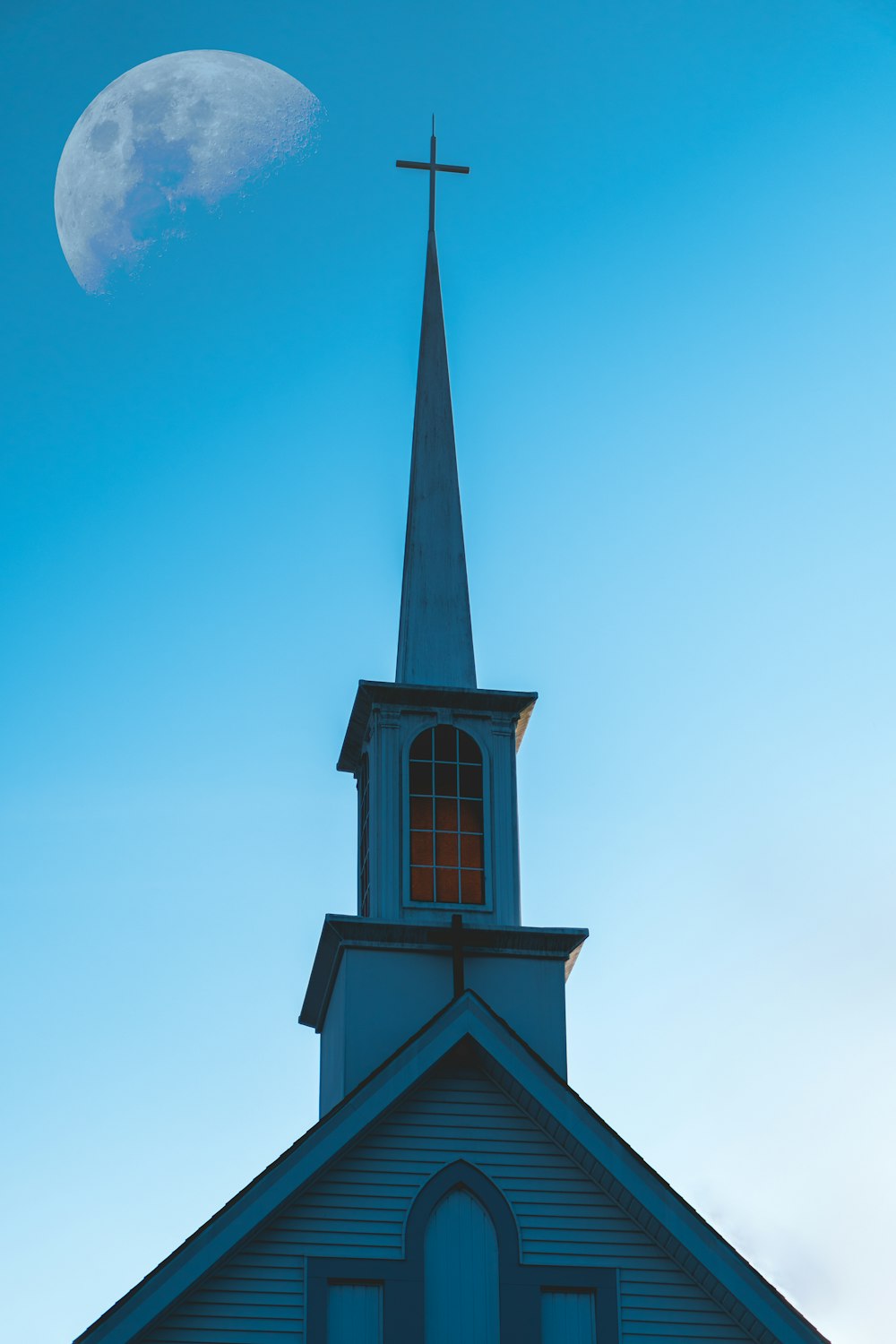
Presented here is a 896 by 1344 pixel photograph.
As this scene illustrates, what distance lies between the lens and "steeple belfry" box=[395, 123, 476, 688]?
23625 millimetres

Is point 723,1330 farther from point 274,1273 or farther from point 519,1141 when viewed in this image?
point 274,1273

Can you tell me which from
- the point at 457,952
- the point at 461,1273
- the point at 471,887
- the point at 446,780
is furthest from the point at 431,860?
the point at 461,1273

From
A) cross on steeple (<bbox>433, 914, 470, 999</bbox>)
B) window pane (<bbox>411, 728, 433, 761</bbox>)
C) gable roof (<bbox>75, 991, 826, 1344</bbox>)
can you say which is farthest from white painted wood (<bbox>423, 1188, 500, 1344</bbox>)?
window pane (<bbox>411, 728, 433, 761</bbox>)

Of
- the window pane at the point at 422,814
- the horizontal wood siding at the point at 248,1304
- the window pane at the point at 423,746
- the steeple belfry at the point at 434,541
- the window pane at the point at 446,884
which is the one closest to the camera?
the horizontal wood siding at the point at 248,1304

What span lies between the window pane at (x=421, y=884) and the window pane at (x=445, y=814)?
2.05 feet

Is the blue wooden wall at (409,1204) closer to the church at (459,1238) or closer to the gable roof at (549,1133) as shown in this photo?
the church at (459,1238)

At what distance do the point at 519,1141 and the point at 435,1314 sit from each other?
181 centimetres

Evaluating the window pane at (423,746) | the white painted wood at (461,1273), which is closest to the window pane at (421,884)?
the window pane at (423,746)

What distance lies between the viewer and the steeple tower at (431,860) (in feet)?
68.9

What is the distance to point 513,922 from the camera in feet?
70.9

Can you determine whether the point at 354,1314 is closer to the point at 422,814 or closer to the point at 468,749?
the point at 422,814

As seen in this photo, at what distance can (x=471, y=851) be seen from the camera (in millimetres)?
22031

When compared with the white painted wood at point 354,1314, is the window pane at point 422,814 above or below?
above

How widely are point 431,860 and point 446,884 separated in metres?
0.35
